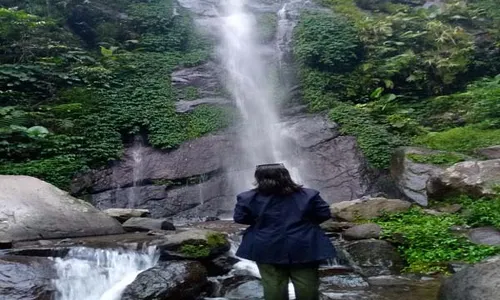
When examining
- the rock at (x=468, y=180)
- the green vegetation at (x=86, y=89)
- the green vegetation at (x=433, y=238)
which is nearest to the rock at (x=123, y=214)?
the green vegetation at (x=86, y=89)

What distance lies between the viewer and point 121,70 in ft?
55.4

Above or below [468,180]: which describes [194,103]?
above

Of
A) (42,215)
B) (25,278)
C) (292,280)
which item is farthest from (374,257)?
(42,215)

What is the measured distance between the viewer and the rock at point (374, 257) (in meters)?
7.58

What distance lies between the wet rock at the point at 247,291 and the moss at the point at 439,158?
6.64 metres

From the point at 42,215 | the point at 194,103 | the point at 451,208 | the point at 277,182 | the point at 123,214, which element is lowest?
the point at 277,182

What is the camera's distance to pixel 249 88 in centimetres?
1792

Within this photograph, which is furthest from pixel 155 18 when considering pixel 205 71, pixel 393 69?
pixel 393 69

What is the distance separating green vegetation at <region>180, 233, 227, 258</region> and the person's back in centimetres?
308

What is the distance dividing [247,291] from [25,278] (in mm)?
2804

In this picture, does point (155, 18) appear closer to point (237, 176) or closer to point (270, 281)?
point (237, 176)

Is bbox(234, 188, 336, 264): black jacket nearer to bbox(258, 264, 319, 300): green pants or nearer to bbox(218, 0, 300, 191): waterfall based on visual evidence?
bbox(258, 264, 319, 300): green pants

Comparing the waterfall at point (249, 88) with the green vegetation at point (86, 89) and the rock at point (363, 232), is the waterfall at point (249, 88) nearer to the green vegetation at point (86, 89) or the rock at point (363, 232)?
the green vegetation at point (86, 89)

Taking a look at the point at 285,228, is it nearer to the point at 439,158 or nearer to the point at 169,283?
the point at 169,283
